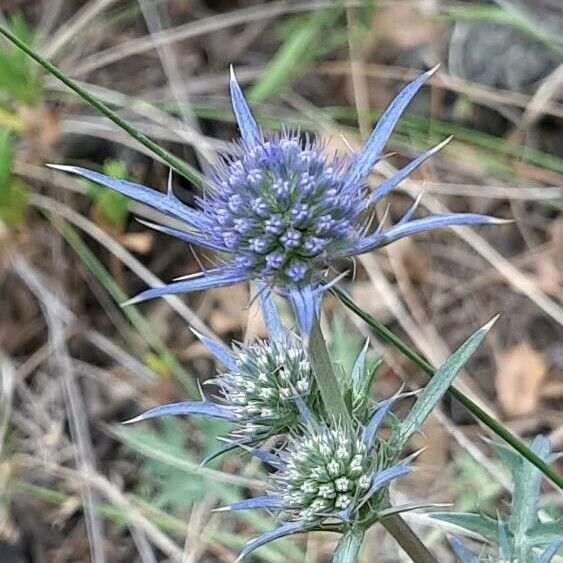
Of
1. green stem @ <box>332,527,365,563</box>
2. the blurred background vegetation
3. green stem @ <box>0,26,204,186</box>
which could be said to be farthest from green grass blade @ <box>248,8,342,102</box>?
green stem @ <box>332,527,365,563</box>

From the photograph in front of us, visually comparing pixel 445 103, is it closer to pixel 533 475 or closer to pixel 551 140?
pixel 551 140

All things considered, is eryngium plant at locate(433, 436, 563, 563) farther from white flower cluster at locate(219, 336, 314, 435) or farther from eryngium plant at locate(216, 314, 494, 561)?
white flower cluster at locate(219, 336, 314, 435)

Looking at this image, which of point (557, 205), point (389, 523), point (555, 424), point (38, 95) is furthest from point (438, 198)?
point (389, 523)

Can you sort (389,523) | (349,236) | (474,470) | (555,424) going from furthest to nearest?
(555,424) < (474,470) < (389,523) < (349,236)

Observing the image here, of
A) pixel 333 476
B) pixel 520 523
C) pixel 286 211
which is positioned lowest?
pixel 520 523

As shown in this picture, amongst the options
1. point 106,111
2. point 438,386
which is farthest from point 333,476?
point 106,111

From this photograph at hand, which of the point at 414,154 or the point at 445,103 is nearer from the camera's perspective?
the point at 414,154

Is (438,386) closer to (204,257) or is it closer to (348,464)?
(348,464)
